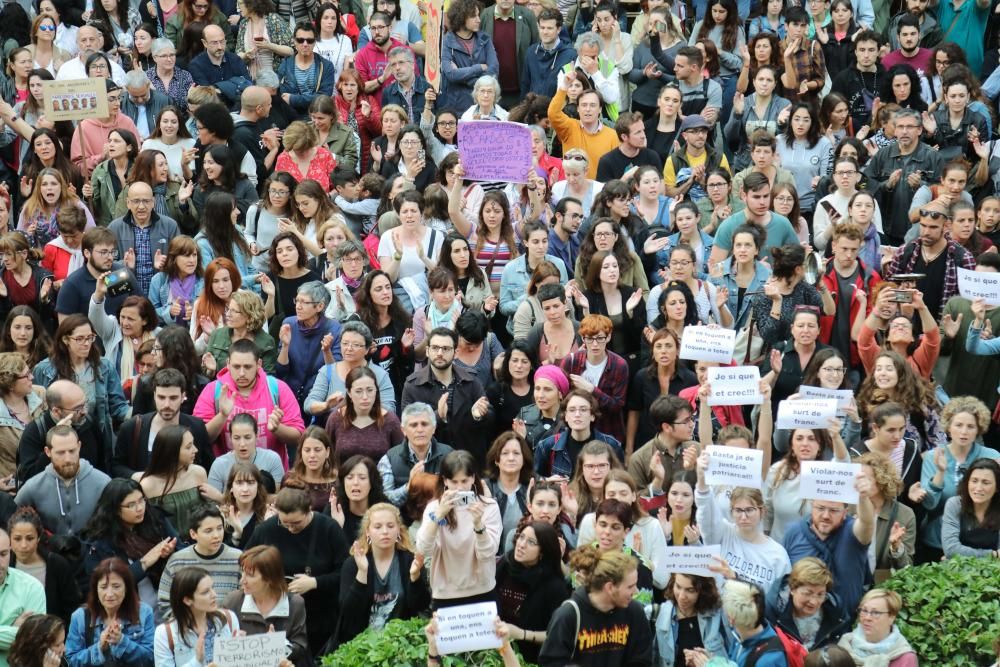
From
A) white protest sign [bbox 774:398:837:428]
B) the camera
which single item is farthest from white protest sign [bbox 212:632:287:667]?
the camera

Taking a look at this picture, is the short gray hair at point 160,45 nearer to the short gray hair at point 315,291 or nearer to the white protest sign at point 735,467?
the short gray hair at point 315,291

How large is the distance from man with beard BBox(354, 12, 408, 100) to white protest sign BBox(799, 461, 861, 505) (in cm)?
760

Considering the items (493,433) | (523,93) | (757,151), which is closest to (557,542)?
(493,433)

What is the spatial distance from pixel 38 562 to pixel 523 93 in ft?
27.1

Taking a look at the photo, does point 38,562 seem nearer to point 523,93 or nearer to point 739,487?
point 739,487

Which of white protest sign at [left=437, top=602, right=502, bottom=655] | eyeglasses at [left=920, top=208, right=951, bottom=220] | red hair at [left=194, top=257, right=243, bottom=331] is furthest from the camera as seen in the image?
eyeglasses at [left=920, top=208, right=951, bottom=220]

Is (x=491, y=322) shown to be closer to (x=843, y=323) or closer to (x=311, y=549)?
(x=843, y=323)

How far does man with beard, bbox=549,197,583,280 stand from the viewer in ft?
49.2

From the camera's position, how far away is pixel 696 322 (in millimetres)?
13945

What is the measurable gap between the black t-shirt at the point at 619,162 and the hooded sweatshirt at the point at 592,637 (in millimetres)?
6175

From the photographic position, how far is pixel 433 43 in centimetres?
1673

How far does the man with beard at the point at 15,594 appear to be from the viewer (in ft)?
36.7

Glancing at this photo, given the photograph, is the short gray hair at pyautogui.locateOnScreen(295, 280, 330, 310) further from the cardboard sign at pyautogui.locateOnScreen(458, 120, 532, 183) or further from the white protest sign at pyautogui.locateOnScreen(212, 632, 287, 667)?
the white protest sign at pyautogui.locateOnScreen(212, 632, 287, 667)

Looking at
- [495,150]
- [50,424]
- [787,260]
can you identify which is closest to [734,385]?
[787,260]
